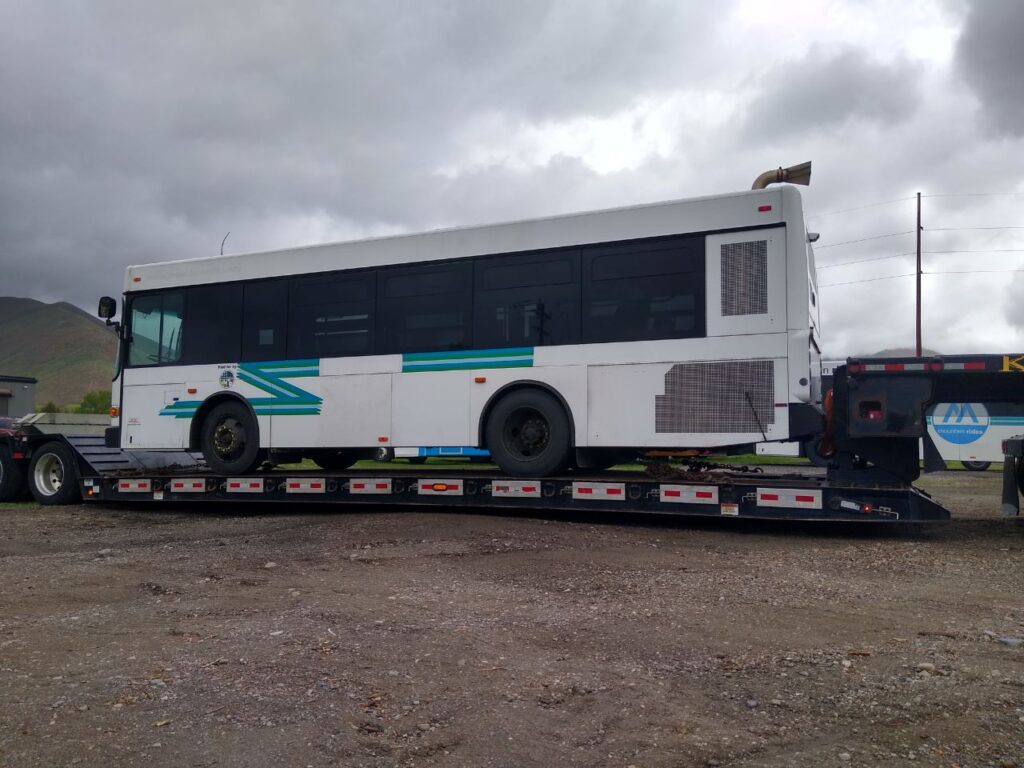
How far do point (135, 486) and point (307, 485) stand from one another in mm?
2983

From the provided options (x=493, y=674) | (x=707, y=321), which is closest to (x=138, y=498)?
(x=707, y=321)

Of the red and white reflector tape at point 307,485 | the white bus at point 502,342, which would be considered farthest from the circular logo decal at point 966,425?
the red and white reflector tape at point 307,485

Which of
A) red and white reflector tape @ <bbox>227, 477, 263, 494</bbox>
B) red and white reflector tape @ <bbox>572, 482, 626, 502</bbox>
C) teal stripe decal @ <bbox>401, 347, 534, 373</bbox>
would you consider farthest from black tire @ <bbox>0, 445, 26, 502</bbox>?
red and white reflector tape @ <bbox>572, 482, 626, 502</bbox>

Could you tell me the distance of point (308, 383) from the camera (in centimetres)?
1074

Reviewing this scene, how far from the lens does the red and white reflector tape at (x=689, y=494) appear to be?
8742 millimetres

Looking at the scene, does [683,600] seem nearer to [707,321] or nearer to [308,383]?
[707,321]

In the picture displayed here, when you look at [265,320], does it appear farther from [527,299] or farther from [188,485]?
[527,299]

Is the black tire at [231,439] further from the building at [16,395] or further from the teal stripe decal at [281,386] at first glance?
the building at [16,395]

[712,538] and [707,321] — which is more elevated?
[707,321]

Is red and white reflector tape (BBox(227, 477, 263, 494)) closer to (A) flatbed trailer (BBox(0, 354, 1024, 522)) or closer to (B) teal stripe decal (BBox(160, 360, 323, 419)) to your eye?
(A) flatbed trailer (BBox(0, 354, 1024, 522))

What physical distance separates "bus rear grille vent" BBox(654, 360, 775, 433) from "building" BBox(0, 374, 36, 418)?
183 ft

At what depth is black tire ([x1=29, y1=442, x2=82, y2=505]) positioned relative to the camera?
41.7ft

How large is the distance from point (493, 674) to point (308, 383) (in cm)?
706

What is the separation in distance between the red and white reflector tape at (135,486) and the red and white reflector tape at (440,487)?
4.22m
